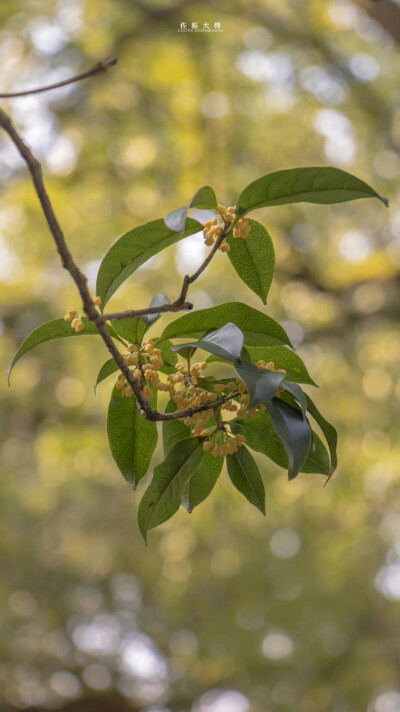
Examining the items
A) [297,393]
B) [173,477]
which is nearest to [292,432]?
[297,393]

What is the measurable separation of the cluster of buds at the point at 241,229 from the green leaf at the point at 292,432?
0.42 feet

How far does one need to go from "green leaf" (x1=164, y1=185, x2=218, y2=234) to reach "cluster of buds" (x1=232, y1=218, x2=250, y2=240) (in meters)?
0.03

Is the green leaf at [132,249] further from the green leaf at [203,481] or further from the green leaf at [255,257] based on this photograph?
the green leaf at [203,481]

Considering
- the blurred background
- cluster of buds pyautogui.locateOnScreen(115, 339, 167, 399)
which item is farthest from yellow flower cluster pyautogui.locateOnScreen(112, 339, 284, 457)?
the blurred background

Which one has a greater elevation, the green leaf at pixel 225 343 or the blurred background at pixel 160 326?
the blurred background at pixel 160 326

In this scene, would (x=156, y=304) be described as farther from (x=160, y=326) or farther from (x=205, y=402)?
(x=160, y=326)

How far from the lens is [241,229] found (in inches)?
19.4

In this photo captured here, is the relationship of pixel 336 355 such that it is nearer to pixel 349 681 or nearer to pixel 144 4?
pixel 349 681

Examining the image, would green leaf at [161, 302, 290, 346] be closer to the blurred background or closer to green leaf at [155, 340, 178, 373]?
green leaf at [155, 340, 178, 373]

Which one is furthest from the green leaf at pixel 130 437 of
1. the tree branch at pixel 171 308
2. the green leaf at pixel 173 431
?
the tree branch at pixel 171 308

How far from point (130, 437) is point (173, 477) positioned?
0.06m

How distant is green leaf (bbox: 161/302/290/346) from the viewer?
0.50 metres

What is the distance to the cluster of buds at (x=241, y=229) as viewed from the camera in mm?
493

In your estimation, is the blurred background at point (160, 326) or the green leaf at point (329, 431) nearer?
the green leaf at point (329, 431)
